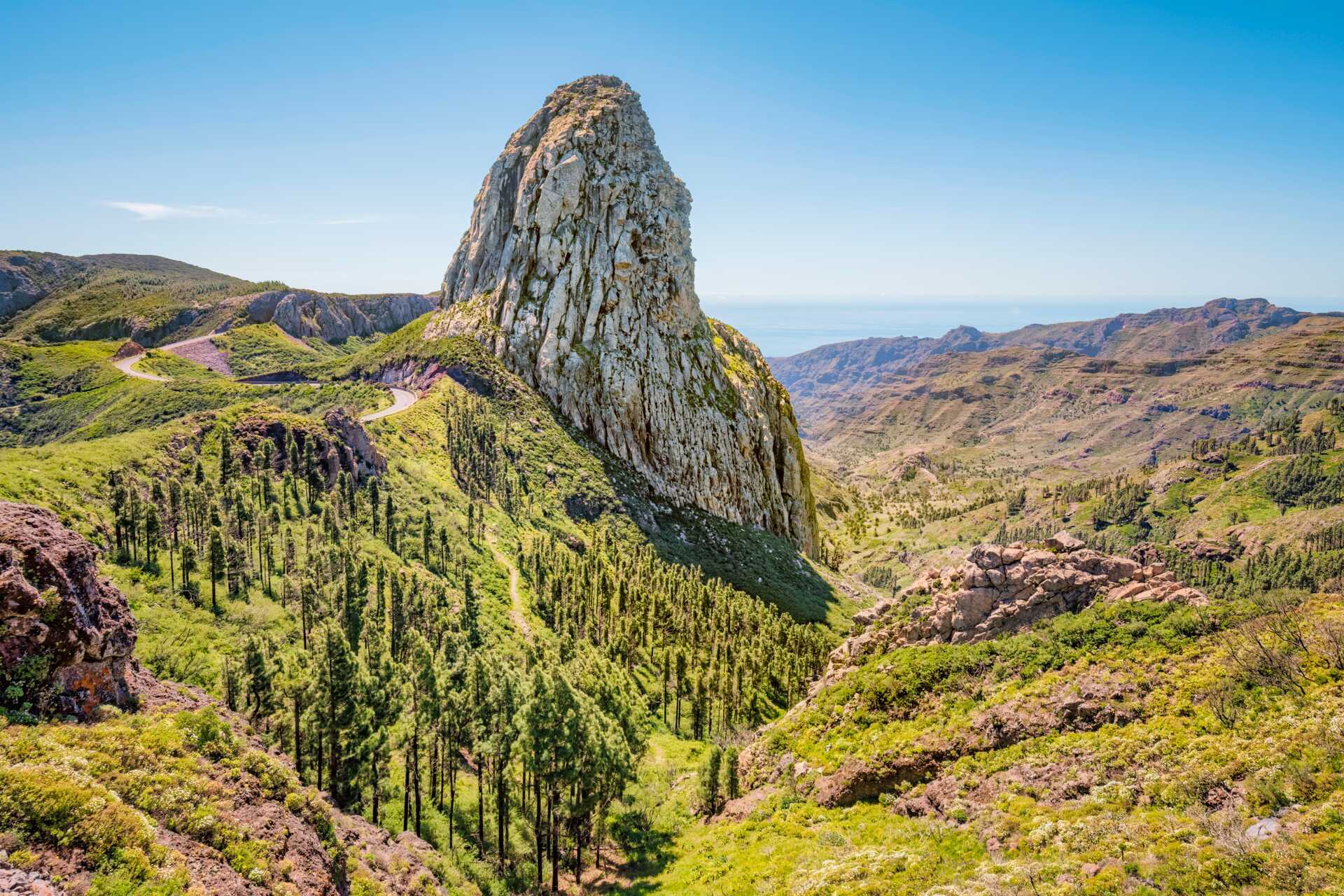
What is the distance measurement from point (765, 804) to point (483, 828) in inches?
840

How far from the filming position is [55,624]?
2322 centimetres

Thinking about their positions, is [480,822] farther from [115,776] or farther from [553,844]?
[115,776]

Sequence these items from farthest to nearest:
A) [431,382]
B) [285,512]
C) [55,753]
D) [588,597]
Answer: [431,382] < [588,597] < [285,512] < [55,753]

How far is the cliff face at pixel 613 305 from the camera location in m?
141

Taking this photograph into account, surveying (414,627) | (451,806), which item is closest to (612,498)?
(414,627)

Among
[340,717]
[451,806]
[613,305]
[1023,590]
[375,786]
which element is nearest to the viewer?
[340,717]

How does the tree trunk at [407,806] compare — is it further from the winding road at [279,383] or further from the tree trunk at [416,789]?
the winding road at [279,383]

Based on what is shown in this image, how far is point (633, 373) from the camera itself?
141000 millimetres

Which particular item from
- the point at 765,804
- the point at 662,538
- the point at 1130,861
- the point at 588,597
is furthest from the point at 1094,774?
the point at 662,538

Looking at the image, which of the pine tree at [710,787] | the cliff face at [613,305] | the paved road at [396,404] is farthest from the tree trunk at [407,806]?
the cliff face at [613,305]

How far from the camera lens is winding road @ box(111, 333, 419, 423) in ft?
406

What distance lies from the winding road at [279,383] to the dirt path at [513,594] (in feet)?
110

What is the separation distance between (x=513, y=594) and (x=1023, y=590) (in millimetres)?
65962

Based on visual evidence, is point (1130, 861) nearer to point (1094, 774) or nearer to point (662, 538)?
point (1094, 774)
